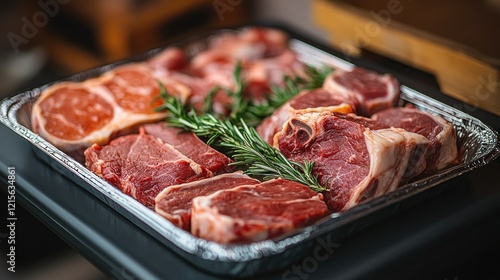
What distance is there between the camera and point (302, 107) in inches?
59.0

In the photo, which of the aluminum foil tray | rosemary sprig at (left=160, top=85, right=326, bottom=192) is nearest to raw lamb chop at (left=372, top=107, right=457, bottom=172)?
the aluminum foil tray

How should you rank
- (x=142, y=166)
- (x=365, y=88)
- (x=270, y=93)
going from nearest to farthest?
1. (x=142, y=166)
2. (x=365, y=88)
3. (x=270, y=93)

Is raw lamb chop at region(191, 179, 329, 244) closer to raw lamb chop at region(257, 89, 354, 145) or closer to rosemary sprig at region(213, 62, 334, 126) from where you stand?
raw lamb chop at region(257, 89, 354, 145)

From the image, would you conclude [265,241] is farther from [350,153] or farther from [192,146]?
[192,146]

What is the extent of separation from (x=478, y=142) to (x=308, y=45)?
2.26ft

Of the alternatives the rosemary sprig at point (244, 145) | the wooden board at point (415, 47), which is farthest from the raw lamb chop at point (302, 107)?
the wooden board at point (415, 47)

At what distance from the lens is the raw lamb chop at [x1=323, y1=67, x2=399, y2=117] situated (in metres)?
1.60

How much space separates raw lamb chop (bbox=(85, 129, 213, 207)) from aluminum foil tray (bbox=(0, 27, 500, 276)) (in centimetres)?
5

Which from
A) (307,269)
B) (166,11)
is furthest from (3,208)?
(166,11)

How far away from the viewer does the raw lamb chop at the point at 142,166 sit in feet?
4.49

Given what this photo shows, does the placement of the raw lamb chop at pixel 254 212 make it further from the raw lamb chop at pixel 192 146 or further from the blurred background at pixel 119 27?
the blurred background at pixel 119 27

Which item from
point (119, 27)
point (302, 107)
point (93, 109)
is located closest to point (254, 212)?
point (302, 107)

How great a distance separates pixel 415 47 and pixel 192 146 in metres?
0.75

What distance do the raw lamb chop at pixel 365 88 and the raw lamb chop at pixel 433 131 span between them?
8cm
